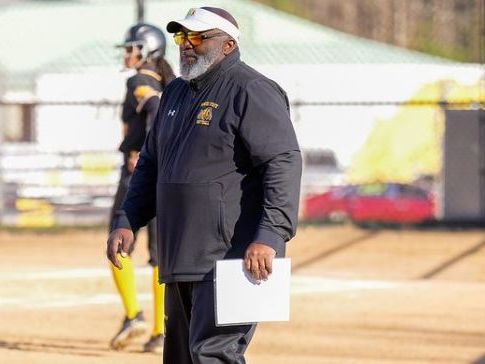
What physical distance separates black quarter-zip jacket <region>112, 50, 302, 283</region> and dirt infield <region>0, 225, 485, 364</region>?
342 cm

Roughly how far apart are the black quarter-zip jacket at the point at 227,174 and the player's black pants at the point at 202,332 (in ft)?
0.27

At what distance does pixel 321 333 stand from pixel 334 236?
875 centimetres

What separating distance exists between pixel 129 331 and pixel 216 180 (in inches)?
157

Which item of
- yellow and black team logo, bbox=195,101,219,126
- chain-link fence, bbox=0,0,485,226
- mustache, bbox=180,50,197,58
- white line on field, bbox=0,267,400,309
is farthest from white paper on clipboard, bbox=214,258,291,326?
chain-link fence, bbox=0,0,485,226

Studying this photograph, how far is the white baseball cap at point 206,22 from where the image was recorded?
19.5ft

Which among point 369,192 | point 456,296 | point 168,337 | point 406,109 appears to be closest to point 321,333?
point 456,296

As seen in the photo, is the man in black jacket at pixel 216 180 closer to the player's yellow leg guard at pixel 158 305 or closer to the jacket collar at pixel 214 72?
the jacket collar at pixel 214 72

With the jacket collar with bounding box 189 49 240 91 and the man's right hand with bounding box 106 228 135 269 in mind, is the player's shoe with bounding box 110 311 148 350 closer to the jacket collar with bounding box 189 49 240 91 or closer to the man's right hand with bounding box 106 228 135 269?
the man's right hand with bounding box 106 228 135 269

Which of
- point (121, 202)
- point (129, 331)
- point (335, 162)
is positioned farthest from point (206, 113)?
point (335, 162)

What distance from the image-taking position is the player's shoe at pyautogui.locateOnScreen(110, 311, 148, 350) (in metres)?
9.68

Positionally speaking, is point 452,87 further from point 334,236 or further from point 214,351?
point 214,351

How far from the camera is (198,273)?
19.3ft

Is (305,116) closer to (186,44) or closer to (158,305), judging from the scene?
(158,305)

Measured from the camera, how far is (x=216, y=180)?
5.86m
